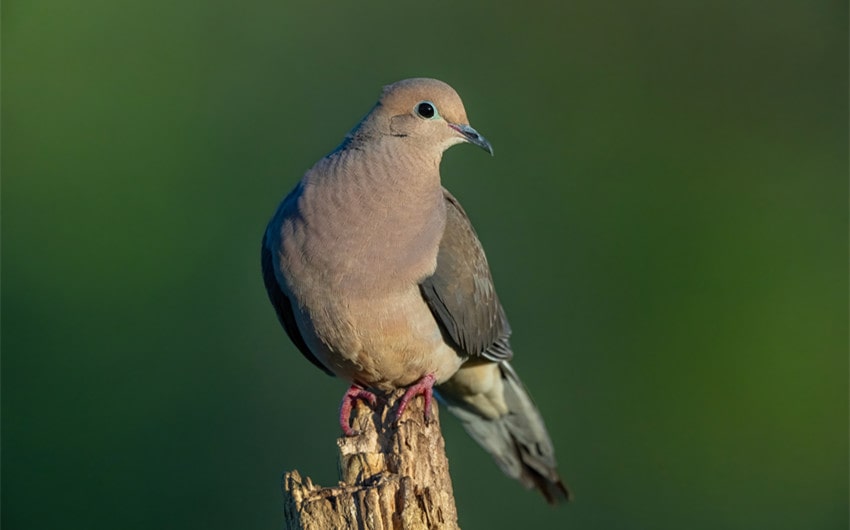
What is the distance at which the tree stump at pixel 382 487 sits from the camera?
336 centimetres

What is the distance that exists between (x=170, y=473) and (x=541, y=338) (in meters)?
2.53

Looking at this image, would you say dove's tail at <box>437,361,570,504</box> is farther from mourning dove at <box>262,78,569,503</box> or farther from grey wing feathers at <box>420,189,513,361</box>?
mourning dove at <box>262,78,569,503</box>

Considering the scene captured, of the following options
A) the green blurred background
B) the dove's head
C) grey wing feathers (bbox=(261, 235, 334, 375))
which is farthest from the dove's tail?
the green blurred background

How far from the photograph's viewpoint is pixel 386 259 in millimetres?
4078

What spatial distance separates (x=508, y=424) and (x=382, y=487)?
197 cm

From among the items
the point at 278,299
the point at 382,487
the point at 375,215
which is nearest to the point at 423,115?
the point at 375,215

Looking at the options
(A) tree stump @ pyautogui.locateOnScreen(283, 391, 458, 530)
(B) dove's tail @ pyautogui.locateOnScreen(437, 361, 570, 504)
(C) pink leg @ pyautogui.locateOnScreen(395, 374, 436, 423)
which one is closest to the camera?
(A) tree stump @ pyautogui.locateOnScreen(283, 391, 458, 530)

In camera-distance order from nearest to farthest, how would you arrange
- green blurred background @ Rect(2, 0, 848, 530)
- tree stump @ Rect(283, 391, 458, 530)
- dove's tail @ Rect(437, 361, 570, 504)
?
tree stump @ Rect(283, 391, 458, 530)
dove's tail @ Rect(437, 361, 570, 504)
green blurred background @ Rect(2, 0, 848, 530)

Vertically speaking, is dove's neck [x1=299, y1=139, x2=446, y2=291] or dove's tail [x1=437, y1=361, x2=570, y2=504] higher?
dove's neck [x1=299, y1=139, x2=446, y2=291]

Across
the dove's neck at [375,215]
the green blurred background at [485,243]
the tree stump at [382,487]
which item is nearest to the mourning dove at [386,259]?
the dove's neck at [375,215]

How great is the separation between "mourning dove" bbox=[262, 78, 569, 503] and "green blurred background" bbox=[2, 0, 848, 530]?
2755mm

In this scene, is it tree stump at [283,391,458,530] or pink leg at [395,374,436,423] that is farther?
pink leg at [395,374,436,423]

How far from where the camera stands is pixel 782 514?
780cm

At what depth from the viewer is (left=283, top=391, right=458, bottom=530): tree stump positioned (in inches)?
132
